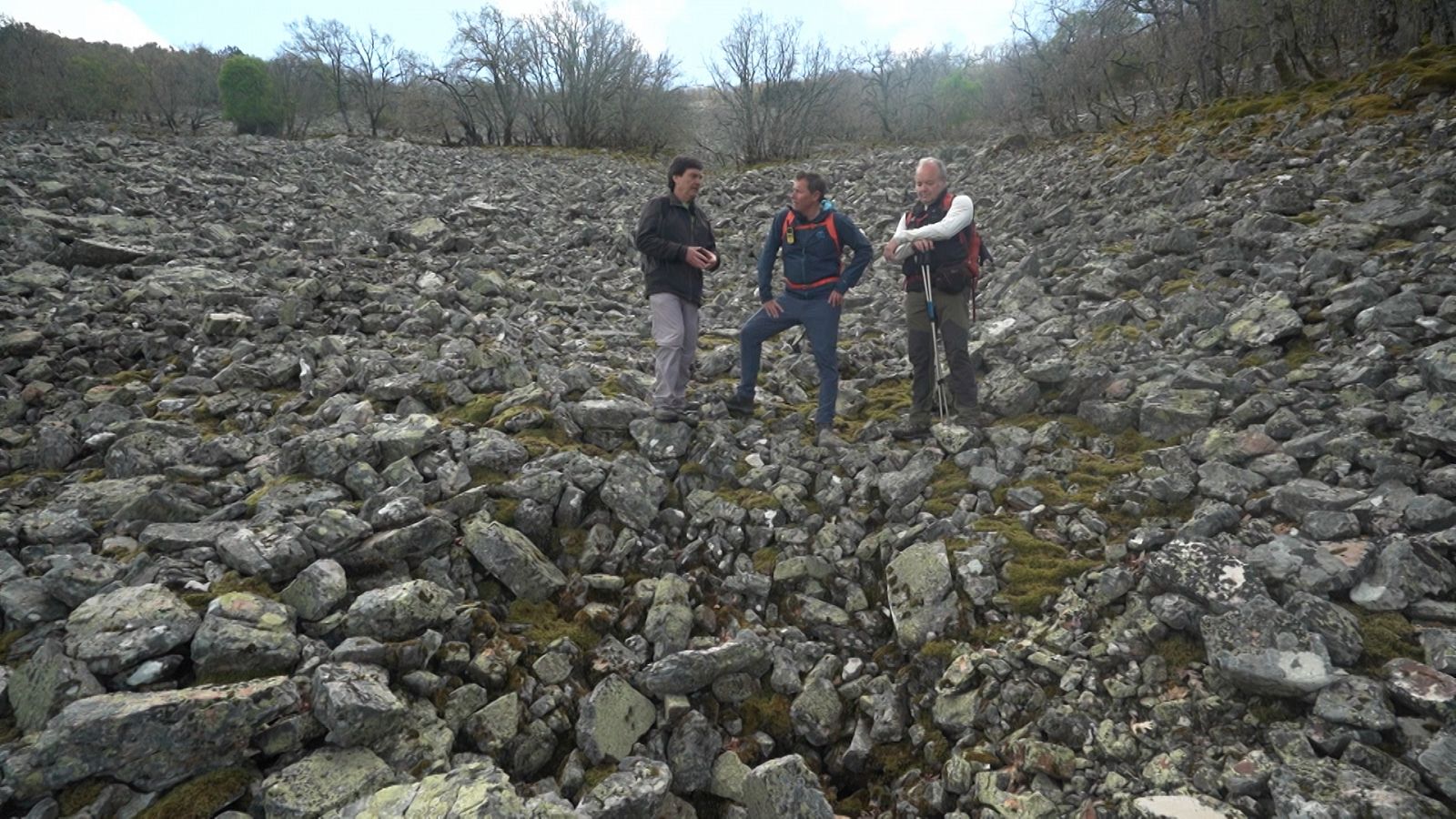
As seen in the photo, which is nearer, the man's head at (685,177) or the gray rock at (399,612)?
the gray rock at (399,612)

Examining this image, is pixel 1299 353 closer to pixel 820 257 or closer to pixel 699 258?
pixel 820 257

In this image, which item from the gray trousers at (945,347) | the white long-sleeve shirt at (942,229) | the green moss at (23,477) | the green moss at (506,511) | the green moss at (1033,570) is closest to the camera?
the green moss at (1033,570)

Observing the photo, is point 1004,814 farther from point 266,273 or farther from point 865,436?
point 266,273

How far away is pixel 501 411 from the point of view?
677 centimetres

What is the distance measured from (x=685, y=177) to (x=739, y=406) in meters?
2.34

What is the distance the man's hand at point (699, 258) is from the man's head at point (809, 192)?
0.96 meters

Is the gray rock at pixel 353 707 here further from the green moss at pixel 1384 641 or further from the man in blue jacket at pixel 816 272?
the green moss at pixel 1384 641

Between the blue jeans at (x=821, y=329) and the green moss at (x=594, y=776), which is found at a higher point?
the blue jeans at (x=821, y=329)

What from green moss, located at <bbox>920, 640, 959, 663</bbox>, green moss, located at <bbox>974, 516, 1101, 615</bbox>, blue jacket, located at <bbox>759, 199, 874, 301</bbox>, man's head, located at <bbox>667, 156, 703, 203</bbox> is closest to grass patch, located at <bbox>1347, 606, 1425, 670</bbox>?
green moss, located at <bbox>974, 516, 1101, 615</bbox>

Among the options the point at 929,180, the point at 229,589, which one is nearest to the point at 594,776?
the point at 229,589

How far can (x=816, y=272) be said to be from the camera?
21.5 feet

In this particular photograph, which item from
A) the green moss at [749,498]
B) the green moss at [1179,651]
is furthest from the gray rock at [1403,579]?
the green moss at [749,498]

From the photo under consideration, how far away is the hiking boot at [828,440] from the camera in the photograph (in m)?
6.36

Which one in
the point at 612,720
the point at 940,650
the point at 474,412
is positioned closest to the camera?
the point at 612,720
